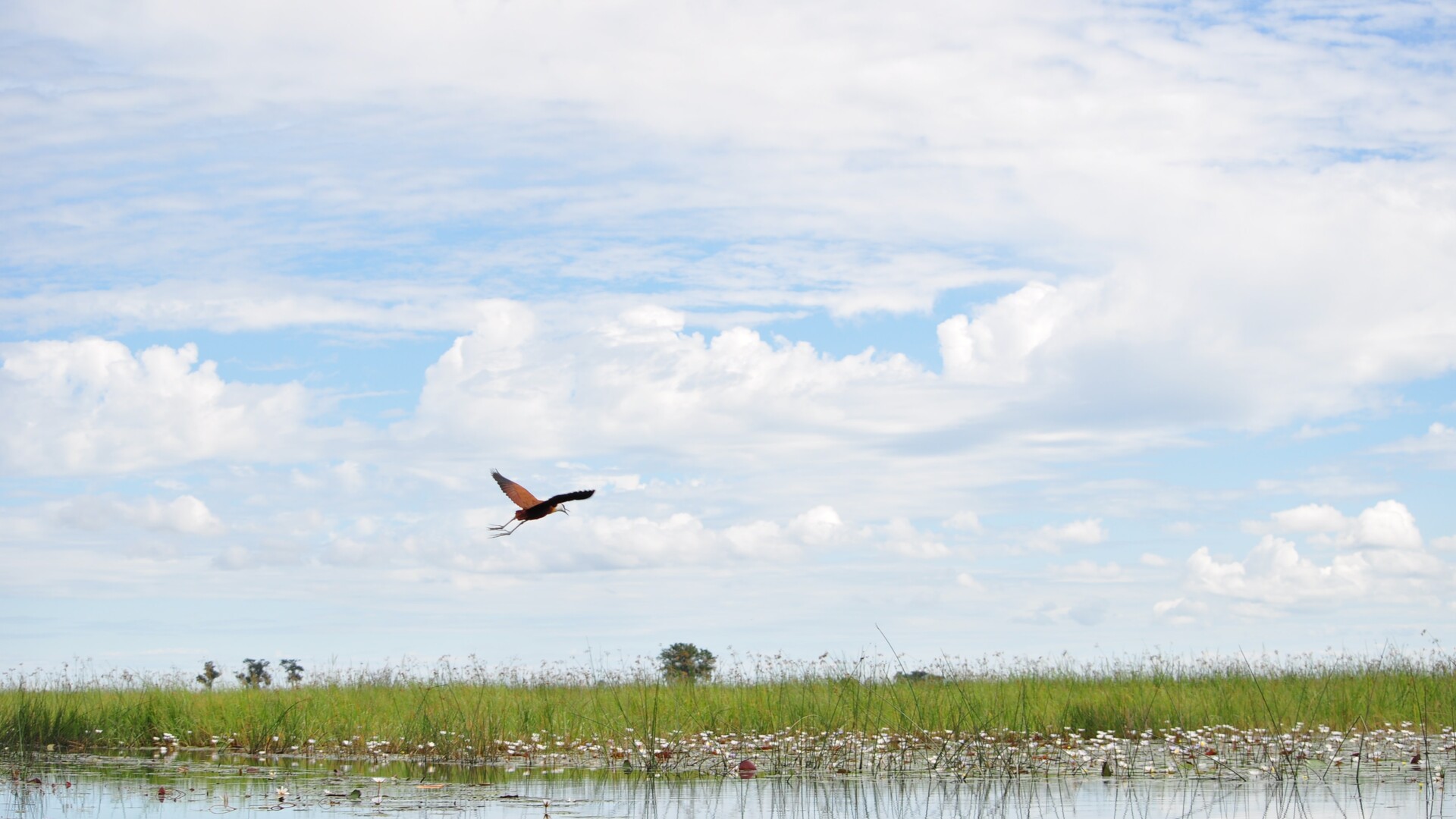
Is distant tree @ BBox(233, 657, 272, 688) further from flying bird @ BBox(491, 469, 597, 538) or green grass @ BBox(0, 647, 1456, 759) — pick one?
flying bird @ BBox(491, 469, 597, 538)

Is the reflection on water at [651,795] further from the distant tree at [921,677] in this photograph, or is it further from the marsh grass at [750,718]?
the distant tree at [921,677]

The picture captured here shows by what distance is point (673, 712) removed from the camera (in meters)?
15.7

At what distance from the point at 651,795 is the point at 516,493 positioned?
319 centimetres

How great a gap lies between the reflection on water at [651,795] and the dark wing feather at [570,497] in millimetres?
2643

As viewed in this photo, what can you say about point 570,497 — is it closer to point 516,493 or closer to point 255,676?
point 516,493

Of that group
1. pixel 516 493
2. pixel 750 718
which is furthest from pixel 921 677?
pixel 516 493

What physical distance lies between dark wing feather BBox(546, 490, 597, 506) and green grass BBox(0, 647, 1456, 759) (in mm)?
5686

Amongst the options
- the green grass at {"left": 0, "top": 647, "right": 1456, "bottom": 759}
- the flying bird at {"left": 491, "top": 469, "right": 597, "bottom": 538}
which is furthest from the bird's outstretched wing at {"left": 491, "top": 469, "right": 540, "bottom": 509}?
the green grass at {"left": 0, "top": 647, "right": 1456, "bottom": 759}

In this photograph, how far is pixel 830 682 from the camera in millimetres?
16219

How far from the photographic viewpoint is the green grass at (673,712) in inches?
567

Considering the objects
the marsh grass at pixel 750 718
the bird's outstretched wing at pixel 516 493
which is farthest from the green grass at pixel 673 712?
the bird's outstretched wing at pixel 516 493

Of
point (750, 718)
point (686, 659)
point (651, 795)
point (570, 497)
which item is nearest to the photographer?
point (570, 497)

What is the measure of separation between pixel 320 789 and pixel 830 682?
716 centimetres

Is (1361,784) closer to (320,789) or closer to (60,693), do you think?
(320,789)
